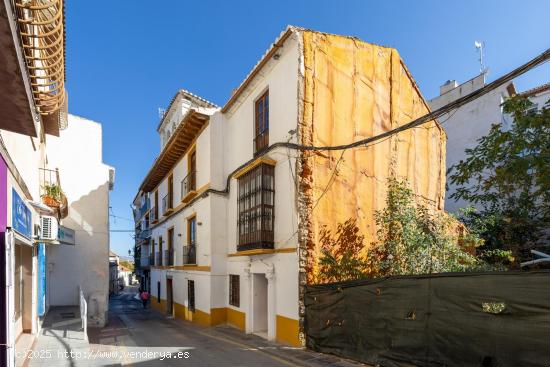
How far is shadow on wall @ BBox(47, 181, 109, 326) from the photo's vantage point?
14711 millimetres

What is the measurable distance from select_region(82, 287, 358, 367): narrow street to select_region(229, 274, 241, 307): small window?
0.91 meters

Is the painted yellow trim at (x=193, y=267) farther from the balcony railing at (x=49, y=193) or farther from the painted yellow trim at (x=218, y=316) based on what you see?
the balcony railing at (x=49, y=193)

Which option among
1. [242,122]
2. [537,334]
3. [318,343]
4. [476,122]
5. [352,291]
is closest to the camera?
[537,334]

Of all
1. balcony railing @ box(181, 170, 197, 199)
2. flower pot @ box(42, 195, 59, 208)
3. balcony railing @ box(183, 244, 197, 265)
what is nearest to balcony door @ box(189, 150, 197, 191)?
balcony railing @ box(181, 170, 197, 199)

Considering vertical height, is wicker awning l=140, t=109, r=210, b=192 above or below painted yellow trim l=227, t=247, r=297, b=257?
above

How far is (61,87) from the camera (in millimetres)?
5164

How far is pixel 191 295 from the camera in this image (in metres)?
16.5

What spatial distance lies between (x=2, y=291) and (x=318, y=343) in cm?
627

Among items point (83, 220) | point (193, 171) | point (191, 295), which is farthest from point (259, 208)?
point (83, 220)

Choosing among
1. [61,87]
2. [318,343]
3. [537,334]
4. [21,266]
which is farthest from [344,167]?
[21,266]

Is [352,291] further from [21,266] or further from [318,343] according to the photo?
[21,266]

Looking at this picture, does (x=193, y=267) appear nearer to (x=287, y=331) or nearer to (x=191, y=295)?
(x=191, y=295)

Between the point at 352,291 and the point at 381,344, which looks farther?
the point at 352,291

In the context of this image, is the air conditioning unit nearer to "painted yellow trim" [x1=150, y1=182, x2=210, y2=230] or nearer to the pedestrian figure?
"painted yellow trim" [x1=150, y1=182, x2=210, y2=230]
